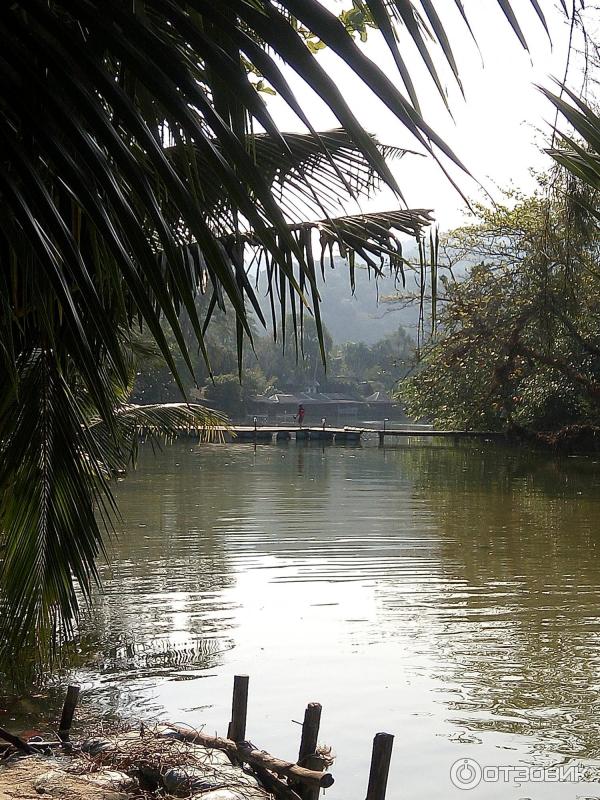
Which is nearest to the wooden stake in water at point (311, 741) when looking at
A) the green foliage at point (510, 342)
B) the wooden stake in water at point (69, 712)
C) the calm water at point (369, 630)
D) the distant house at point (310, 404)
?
the calm water at point (369, 630)

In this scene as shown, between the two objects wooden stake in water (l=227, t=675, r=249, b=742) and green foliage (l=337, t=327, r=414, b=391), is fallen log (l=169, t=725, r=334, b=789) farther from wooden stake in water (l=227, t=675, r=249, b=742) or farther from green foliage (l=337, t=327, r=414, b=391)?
green foliage (l=337, t=327, r=414, b=391)

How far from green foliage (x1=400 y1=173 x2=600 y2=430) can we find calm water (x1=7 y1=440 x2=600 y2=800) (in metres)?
9.30

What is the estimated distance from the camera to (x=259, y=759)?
511 centimetres

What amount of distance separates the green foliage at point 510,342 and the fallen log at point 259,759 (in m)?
23.2

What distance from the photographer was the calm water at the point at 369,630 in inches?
268

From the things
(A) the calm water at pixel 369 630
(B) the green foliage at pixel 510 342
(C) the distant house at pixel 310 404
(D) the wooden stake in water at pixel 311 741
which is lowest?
(A) the calm water at pixel 369 630

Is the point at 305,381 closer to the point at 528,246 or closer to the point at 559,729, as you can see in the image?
the point at 528,246

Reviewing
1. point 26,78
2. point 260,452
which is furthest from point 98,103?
point 260,452

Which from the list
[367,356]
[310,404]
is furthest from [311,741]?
[367,356]

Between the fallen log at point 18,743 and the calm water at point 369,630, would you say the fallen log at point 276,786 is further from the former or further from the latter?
the fallen log at point 18,743

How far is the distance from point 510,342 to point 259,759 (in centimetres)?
2656

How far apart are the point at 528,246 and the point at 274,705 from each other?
83.2ft

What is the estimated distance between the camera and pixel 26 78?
832 mm

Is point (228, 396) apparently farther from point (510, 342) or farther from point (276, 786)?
point (276, 786)
